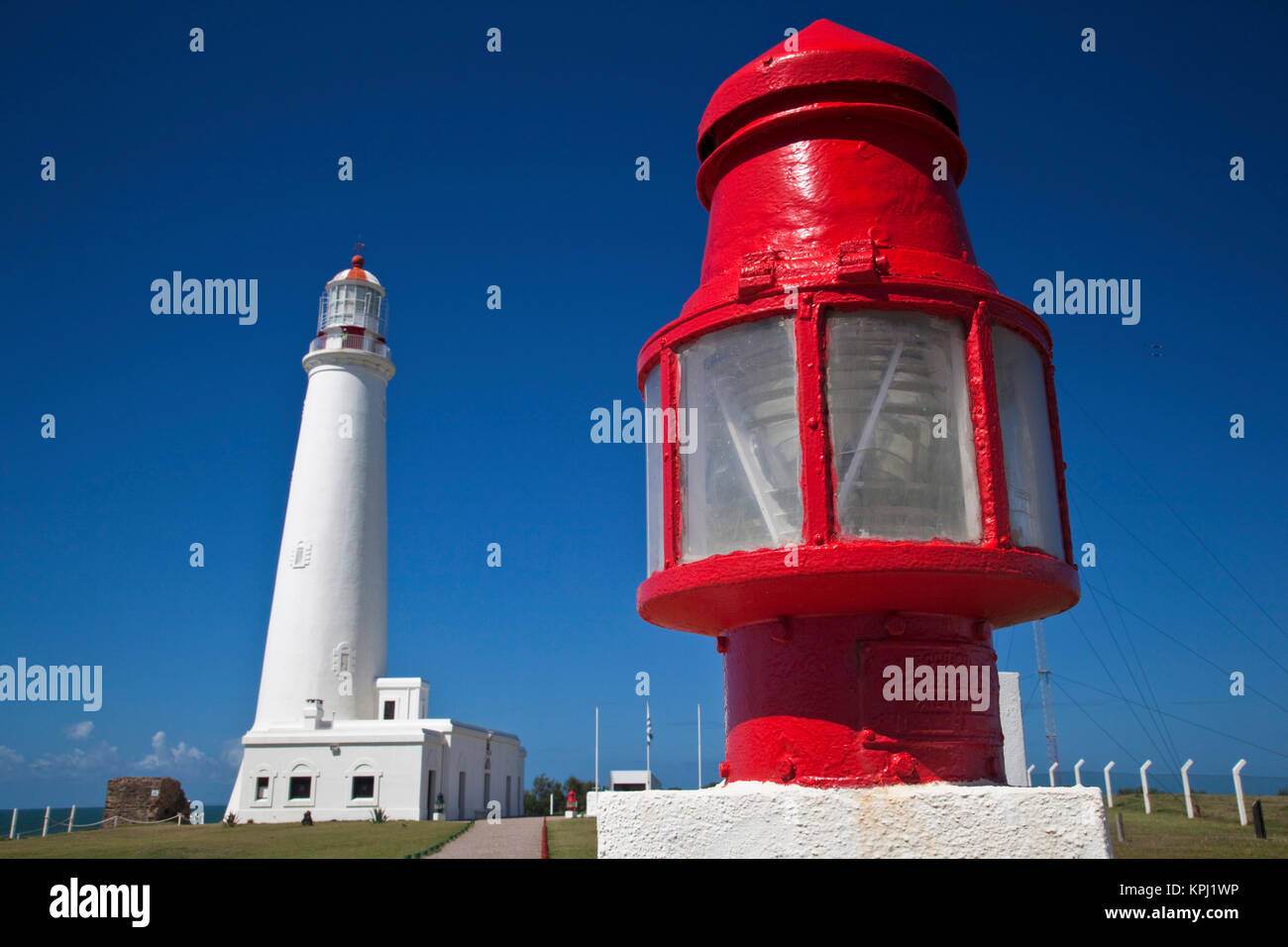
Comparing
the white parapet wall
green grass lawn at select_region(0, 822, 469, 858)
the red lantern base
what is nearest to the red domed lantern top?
the red lantern base

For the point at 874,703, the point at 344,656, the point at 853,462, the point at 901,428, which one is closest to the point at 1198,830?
the point at 874,703

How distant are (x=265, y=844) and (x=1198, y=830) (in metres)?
14.1

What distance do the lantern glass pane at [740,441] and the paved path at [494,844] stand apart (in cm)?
924

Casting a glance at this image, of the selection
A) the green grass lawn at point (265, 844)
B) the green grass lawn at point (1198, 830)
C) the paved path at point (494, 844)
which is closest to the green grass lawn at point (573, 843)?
the paved path at point (494, 844)

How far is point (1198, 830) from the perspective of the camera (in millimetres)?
12219

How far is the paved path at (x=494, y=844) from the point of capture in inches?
522

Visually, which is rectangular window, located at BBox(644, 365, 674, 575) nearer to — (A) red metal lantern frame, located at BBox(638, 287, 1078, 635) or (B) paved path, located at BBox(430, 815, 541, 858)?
(A) red metal lantern frame, located at BBox(638, 287, 1078, 635)

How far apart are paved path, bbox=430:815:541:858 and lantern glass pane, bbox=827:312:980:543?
9695mm

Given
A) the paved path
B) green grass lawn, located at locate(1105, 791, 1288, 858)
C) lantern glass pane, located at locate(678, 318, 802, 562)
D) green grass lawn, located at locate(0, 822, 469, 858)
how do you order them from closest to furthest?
1. lantern glass pane, located at locate(678, 318, 802, 562)
2. green grass lawn, located at locate(1105, 791, 1288, 858)
3. the paved path
4. green grass lawn, located at locate(0, 822, 469, 858)

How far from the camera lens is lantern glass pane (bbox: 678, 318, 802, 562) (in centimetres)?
366

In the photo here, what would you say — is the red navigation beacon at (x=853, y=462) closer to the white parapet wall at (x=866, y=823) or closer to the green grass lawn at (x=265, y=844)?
the white parapet wall at (x=866, y=823)

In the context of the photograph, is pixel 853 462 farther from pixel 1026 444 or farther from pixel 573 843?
pixel 573 843
